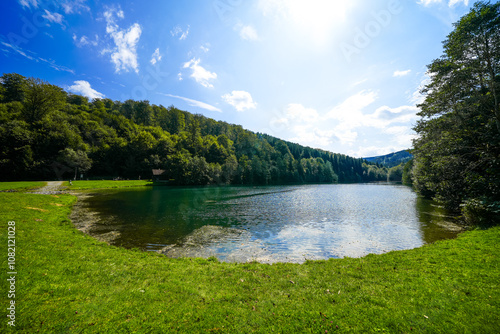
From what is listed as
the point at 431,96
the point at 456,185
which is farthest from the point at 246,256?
the point at 431,96

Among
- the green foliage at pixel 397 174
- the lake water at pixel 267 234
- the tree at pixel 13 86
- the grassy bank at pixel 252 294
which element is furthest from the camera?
the green foliage at pixel 397 174

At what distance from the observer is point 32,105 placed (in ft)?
262

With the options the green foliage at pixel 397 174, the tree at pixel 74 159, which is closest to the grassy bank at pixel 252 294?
the tree at pixel 74 159

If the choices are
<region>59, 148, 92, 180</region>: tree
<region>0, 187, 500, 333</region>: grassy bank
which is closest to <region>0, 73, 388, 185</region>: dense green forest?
<region>59, 148, 92, 180</region>: tree

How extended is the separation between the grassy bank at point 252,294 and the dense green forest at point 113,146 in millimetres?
78730

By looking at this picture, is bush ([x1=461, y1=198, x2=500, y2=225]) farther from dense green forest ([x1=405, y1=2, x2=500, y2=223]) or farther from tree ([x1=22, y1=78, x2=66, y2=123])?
tree ([x1=22, y1=78, x2=66, y2=123])

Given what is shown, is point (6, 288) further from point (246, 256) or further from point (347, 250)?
point (347, 250)

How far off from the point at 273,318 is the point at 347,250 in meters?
10.5

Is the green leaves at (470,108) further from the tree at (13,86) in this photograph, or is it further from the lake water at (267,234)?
the tree at (13,86)

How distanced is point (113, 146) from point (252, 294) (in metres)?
112

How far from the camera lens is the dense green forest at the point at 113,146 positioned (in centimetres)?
6588

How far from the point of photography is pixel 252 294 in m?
6.73

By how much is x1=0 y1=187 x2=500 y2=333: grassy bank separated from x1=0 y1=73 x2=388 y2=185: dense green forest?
78730 mm

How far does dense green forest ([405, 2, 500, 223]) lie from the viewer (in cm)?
1536
